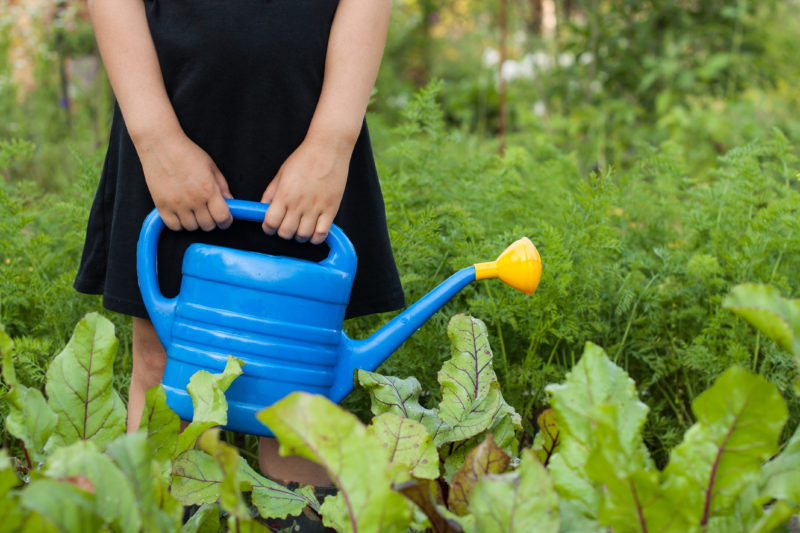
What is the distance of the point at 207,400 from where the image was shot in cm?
96

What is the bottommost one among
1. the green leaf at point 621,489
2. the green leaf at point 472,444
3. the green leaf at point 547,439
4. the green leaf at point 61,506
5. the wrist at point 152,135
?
the green leaf at point 472,444

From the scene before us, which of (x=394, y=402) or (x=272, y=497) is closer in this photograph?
(x=272, y=497)

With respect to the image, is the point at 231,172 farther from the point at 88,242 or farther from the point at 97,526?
the point at 97,526

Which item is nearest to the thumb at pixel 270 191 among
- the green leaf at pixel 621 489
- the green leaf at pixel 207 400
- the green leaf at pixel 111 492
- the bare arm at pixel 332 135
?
the bare arm at pixel 332 135

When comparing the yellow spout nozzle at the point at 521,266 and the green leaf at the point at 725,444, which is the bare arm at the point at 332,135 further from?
the green leaf at the point at 725,444

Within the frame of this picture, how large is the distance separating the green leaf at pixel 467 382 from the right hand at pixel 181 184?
1.29 ft

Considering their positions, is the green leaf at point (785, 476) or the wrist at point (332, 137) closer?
the green leaf at point (785, 476)

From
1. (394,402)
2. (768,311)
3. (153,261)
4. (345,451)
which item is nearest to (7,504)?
(345,451)

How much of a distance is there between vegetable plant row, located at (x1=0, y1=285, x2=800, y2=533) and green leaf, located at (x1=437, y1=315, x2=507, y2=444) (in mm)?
148

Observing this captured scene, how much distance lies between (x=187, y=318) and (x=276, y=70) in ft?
1.34

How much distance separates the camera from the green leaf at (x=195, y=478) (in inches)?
38.0

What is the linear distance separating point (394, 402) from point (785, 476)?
525 mm

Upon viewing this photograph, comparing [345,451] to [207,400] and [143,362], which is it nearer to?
[207,400]

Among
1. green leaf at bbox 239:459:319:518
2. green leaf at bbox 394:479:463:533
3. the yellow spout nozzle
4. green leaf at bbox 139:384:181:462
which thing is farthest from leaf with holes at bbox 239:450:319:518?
the yellow spout nozzle
